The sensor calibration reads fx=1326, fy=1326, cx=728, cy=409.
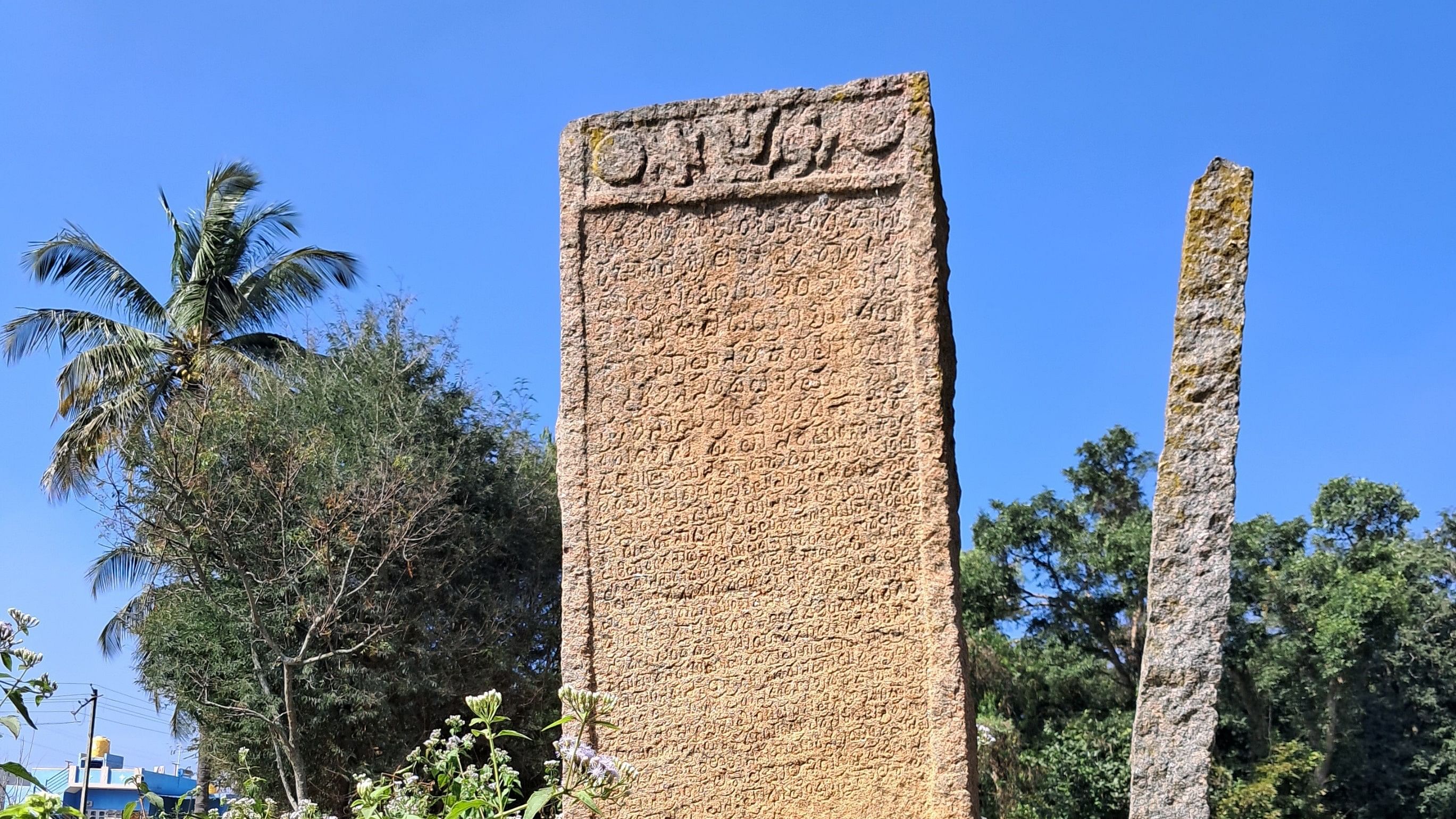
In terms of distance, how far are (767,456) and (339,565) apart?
702 centimetres

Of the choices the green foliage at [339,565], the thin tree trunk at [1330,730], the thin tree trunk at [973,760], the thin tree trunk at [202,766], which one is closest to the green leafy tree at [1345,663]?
the thin tree trunk at [1330,730]

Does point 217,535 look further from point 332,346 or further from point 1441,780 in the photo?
point 1441,780

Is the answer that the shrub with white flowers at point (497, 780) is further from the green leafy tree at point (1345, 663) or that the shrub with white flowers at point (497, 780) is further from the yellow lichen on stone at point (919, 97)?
the green leafy tree at point (1345, 663)

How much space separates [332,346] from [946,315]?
8.99 m

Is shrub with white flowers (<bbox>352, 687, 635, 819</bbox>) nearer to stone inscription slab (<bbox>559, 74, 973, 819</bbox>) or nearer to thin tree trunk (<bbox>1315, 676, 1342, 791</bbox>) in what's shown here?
stone inscription slab (<bbox>559, 74, 973, 819</bbox>)

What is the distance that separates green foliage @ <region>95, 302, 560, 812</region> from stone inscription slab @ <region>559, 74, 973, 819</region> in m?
5.78

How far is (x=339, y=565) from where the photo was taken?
Answer: 10133 mm

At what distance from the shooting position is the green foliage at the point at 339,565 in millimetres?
9914

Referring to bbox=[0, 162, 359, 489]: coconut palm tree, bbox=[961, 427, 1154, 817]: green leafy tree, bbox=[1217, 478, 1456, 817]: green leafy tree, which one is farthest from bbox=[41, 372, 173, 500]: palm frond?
bbox=[1217, 478, 1456, 817]: green leafy tree

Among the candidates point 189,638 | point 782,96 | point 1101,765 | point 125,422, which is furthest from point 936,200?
point 125,422

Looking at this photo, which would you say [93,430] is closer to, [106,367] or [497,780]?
[106,367]

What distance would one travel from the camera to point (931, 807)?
3633 millimetres

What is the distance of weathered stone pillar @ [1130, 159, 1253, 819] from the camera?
4117 millimetres

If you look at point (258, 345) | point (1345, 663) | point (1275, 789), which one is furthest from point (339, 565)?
point (1345, 663)
